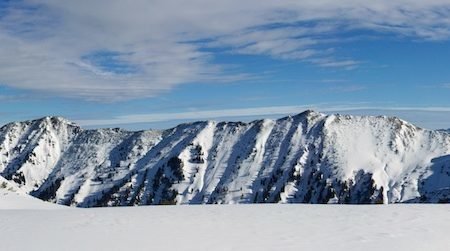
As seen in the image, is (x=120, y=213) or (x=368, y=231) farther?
(x=120, y=213)

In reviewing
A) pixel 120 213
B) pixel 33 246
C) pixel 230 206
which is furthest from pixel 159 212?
pixel 33 246

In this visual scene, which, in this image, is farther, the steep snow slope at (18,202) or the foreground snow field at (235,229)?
the steep snow slope at (18,202)

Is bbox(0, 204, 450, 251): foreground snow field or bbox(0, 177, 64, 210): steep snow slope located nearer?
bbox(0, 204, 450, 251): foreground snow field

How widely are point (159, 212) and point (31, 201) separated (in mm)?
26848

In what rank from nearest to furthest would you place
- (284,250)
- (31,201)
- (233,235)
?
(284,250), (233,235), (31,201)

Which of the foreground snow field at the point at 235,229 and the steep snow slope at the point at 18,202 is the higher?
the foreground snow field at the point at 235,229

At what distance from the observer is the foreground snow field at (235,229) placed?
17469 millimetres

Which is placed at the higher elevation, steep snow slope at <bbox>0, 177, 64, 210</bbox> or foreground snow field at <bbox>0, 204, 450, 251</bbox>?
foreground snow field at <bbox>0, 204, 450, 251</bbox>

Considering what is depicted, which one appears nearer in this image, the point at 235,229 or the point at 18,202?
the point at 235,229

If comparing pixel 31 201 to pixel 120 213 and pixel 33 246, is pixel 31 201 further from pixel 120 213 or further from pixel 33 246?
pixel 33 246

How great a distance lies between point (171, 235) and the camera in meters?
19.5

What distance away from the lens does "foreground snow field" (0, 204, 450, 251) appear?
688 inches

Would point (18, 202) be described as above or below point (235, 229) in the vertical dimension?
below

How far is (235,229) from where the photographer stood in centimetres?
2036
